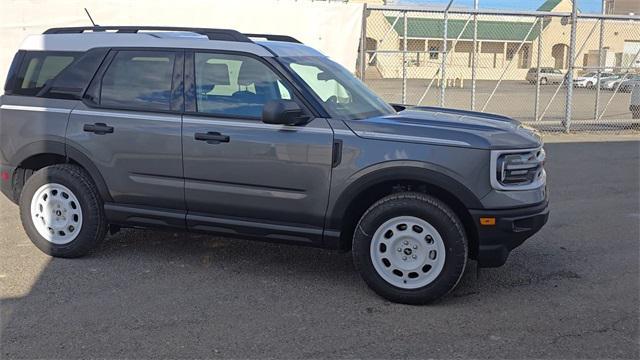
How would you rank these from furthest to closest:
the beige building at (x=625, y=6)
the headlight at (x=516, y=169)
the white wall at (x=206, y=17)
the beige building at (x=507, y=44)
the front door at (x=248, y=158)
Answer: the beige building at (x=625, y=6) → the beige building at (x=507, y=44) → the white wall at (x=206, y=17) → the front door at (x=248, y=158) → the headlight at (x=516, y=169)

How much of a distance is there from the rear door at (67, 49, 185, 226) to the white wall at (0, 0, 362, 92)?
6.49 m

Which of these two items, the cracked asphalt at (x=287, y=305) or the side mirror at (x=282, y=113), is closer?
the cracked asphalt at (x=287, y=305)

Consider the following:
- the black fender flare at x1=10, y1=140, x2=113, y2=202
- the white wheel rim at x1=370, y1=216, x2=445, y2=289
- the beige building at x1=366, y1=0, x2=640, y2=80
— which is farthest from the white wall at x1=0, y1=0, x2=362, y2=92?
the beige building at x1=366, y1=0, x2=640, y2=80

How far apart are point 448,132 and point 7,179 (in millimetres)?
3842

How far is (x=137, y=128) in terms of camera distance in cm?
475

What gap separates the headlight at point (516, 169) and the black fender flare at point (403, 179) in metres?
0.22

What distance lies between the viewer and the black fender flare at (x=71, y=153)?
16.2ft

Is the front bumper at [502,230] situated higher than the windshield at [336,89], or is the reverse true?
the windshield at [336,89]

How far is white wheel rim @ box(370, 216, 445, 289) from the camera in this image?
167 inches

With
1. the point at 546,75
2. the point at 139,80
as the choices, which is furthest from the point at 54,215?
the point at 546,75

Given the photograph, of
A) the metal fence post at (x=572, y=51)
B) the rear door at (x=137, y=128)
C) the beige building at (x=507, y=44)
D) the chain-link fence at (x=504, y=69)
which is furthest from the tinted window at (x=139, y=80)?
the beige building at (x=507, y=44)

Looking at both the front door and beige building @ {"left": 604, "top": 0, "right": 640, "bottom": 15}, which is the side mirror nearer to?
the front door

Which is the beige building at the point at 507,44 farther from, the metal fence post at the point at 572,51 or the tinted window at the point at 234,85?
the tinted window at the point at 234,85

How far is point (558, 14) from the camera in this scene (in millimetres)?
12836
